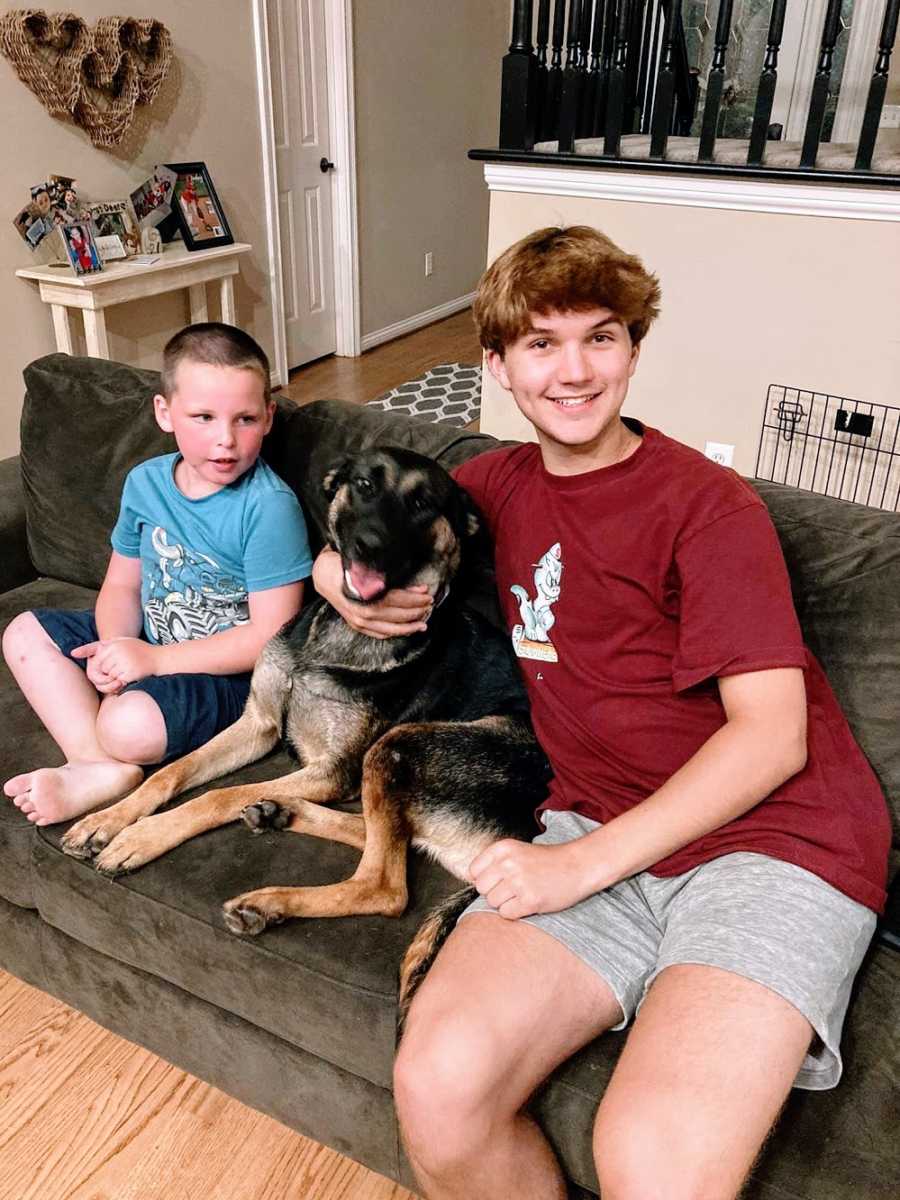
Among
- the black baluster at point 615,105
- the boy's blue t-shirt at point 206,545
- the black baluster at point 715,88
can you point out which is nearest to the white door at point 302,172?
the black baluster at point 615,105

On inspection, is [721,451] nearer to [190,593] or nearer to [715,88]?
[715,88]

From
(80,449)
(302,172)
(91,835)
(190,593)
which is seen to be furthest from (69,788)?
(302,172)

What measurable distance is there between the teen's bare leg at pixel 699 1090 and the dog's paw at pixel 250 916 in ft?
1.88

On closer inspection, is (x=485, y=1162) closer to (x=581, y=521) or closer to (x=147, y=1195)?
(x=147, y=1195)

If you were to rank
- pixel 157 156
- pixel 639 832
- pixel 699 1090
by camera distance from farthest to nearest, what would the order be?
pixel 157 156
pixel 639 832
pixel 699 1090

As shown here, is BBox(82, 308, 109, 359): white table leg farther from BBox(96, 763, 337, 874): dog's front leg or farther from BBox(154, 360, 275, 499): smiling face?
BBox(96, 763, 337, 874): dog's front leg

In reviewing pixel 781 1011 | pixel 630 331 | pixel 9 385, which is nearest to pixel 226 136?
pixel 9 385

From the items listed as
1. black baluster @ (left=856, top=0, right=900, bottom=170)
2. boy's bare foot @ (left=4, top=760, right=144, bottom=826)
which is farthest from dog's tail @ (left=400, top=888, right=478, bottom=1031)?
black baluster @ (left=856, top=0, right=900, bottom=170)

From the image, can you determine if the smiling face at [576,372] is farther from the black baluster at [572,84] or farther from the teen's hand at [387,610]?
the black baluster at [572,84]

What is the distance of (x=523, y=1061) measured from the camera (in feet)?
3.97

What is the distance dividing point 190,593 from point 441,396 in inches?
154

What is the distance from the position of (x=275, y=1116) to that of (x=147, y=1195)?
23 centimetres

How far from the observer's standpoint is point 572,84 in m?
3.66

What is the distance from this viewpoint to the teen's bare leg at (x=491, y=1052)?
3.87 feet
